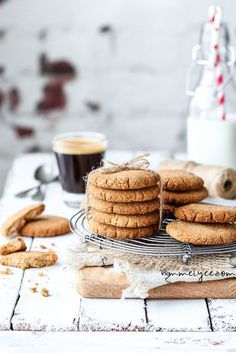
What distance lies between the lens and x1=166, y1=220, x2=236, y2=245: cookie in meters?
1.18

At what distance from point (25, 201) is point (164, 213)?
452 millimetres

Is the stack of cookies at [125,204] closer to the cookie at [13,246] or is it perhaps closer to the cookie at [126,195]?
the cookie at [126,195]

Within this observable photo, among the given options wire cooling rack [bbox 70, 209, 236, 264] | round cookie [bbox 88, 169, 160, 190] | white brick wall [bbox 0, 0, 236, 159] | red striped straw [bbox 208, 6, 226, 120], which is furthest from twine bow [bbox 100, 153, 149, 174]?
white brick wall [bbox 0, 0, 236, 159]

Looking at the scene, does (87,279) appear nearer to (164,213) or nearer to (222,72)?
(164,213)

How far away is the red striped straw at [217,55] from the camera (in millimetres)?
1705

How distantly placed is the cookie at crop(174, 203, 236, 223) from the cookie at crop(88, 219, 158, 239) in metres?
0.07

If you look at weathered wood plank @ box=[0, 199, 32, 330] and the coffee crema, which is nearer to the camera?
weathered wood plank @ box=[0, 199, 32, 330]

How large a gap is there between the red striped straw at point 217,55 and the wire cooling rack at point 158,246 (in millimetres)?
579

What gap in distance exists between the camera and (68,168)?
67.2 inches

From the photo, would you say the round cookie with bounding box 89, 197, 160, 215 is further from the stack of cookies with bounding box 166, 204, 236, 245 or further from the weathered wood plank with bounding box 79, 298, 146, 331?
the weathered wood plank with bounding box 79, 298, 146, 331

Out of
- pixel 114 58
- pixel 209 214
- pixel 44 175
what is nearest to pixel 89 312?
pixel 209 214

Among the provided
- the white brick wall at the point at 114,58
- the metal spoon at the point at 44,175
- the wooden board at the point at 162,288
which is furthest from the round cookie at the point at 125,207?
the white brick wall at the point at 114,58
